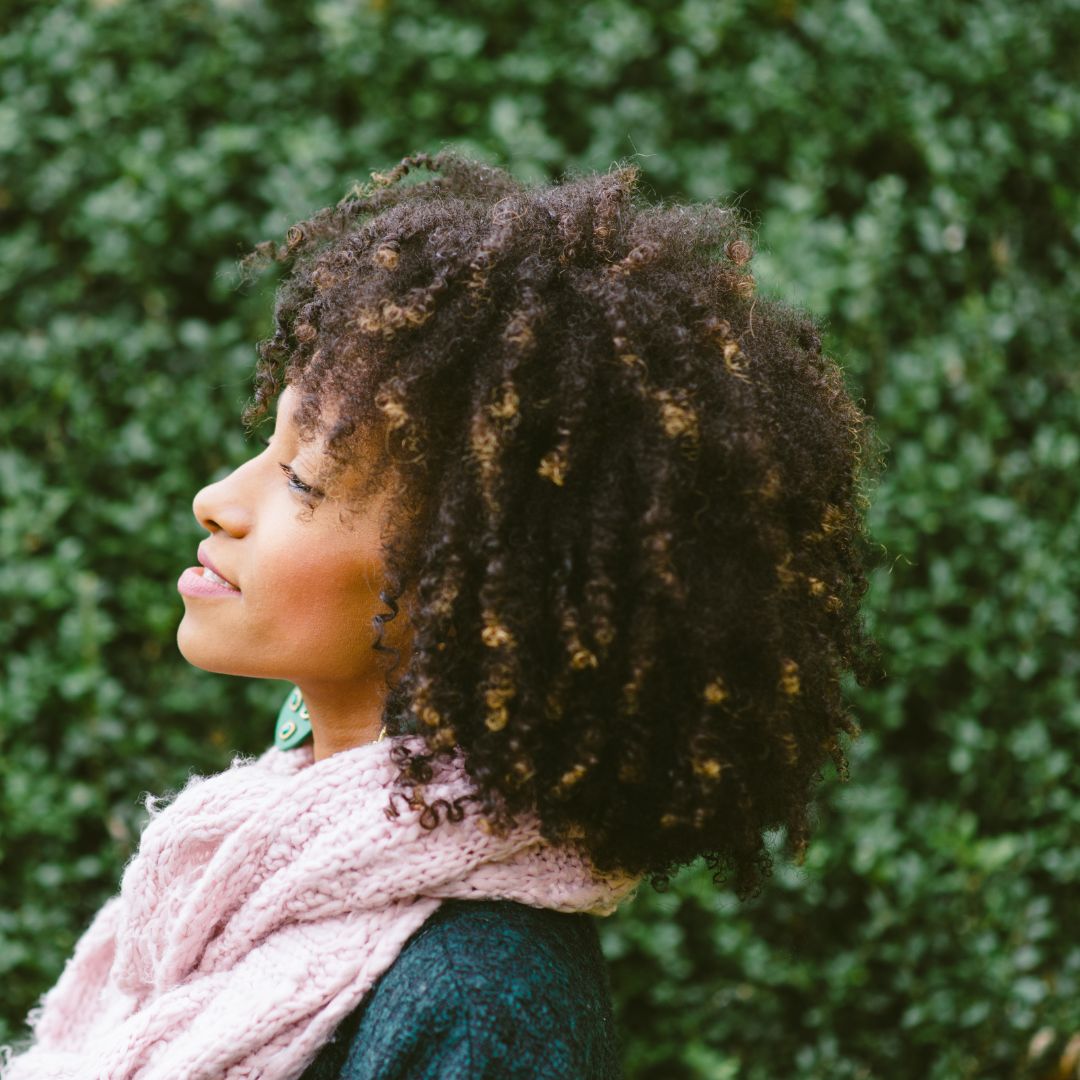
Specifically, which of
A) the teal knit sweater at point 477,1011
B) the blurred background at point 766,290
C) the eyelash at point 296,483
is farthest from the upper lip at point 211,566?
the blurred background at point 766,290

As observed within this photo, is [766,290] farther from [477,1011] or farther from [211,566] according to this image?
[477,1011]

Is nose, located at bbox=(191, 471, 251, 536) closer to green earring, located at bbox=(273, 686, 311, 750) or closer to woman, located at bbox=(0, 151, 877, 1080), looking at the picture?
woman, located at bbox=(0, 151, 877, 1080)

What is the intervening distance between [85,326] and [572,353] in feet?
5.63

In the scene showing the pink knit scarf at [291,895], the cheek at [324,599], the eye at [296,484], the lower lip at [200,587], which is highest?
the eye at [296,484]

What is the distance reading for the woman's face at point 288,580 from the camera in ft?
4.51

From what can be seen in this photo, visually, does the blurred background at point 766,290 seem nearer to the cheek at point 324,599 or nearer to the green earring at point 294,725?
the green earring at point 294,725

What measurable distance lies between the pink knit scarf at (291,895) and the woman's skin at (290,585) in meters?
0.11

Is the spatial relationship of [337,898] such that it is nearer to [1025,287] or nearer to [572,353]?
[572,353]

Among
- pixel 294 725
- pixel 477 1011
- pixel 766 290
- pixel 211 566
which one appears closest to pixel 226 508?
pixel 211 566

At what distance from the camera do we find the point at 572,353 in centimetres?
128

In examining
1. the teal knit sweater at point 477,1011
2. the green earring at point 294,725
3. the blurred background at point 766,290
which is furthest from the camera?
the blurred background at point 766,290

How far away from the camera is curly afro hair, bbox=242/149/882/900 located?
4.15 feet

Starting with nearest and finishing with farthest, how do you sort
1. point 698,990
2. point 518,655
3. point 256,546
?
point 518,655, point 256,546, point 698,990

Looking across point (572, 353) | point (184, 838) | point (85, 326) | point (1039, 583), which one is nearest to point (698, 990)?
point (1039, 583)
